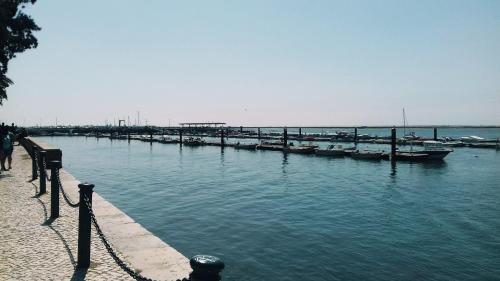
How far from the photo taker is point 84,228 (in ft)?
24.6

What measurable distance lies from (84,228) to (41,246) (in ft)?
6.40

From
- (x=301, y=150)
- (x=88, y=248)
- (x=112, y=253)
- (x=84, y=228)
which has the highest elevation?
(x=84, y=228)

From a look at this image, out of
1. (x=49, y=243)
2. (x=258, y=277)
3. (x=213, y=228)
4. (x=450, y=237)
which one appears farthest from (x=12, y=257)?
(x=450, y=237)

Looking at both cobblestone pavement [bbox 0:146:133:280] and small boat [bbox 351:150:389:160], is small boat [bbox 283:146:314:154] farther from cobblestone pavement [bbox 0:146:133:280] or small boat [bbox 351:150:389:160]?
cobblestone pavement [bbox 0:146:133:280]

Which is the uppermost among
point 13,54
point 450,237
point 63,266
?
point 13,54

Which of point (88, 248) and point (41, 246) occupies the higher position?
point (88, 248)

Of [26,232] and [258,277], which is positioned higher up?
[26,232]

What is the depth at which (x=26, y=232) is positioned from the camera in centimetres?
970

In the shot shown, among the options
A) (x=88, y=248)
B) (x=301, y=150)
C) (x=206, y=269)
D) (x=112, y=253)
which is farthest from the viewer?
(x=301, y=150)

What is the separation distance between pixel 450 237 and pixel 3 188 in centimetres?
1847

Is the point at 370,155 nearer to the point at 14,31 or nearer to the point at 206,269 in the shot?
the point at 14,31

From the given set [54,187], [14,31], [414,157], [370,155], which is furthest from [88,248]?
[370,155]

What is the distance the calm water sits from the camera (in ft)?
40.0

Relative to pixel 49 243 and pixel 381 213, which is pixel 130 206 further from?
pixel 381 213
